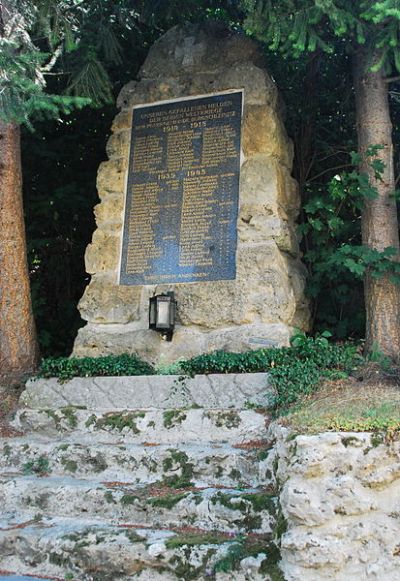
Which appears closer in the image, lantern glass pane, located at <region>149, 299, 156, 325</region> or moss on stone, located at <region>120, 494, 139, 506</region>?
moss on stone, located at <region>120, 494, 139, 506</region>

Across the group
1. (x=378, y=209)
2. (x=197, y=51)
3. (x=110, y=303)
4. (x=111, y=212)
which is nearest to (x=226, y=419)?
(x=110, y=303)

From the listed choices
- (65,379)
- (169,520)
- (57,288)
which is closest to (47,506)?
(169,520)

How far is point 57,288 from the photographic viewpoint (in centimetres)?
894

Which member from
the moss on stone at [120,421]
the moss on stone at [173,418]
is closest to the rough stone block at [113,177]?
the moss on stone at [120,421]

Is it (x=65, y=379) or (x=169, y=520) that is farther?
(x=65, y=379)

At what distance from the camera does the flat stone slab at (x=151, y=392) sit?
17.6ft

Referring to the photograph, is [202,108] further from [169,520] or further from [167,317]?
[169,520]

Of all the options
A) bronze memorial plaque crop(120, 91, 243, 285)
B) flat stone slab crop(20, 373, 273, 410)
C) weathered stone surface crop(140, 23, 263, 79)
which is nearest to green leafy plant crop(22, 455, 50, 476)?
flat stone slab crop(20, 373, 273, 410)

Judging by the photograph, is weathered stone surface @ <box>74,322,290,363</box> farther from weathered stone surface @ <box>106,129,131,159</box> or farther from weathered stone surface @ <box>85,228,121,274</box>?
weathered stone surface @ <box>106,129,131,159</box>

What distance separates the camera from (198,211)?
22.1 feet

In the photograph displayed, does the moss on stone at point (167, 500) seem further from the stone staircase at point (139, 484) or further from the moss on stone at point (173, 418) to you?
the moss on stone at point (173, 418)

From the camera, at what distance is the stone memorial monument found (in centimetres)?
637

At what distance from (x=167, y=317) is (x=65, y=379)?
110cm

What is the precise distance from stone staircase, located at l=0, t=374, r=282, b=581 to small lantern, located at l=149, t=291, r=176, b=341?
2.60 ft
